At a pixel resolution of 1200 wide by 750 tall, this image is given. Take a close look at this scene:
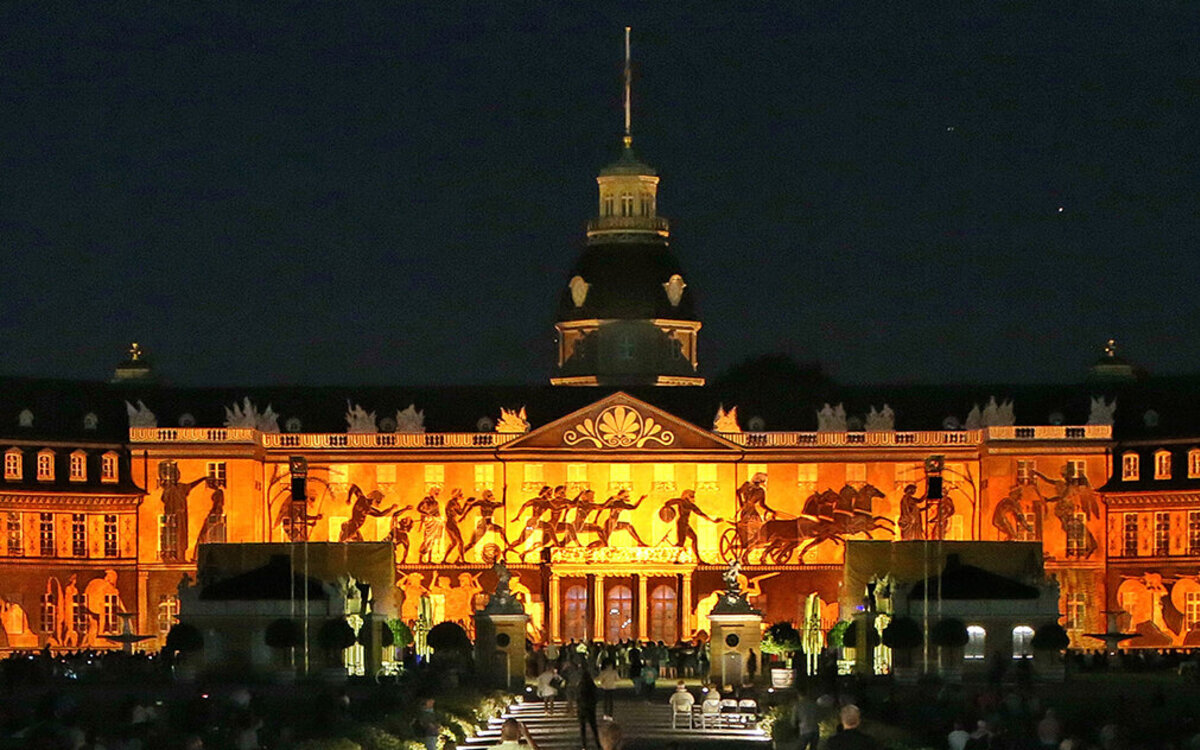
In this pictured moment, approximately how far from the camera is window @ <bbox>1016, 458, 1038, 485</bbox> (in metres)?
141

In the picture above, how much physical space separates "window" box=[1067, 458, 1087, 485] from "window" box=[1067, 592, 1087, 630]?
417cm

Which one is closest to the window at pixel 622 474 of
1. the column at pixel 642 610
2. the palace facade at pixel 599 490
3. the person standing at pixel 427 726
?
the palace facade at pixel 599 490

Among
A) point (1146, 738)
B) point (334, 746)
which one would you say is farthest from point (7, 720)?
point (1146, 738)

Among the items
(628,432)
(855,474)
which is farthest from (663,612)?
(855,474)

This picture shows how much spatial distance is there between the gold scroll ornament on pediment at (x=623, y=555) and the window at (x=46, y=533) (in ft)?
58.8

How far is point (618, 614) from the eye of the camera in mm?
142625

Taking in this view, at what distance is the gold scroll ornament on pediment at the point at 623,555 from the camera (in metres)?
142

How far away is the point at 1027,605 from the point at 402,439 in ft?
133

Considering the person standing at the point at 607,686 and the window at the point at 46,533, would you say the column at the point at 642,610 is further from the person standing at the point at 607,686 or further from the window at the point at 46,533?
the person standing at the point at 607,686

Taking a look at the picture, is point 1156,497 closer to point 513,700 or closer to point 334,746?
point 513,700

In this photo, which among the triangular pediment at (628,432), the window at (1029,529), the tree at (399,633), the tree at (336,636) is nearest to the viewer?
the tree at (336,636)

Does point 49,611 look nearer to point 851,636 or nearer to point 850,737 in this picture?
point 851,636

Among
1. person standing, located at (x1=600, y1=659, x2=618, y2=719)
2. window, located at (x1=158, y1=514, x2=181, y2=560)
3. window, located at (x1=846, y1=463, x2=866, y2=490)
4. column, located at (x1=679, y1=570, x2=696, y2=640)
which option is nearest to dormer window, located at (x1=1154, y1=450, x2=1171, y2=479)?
window, located at (x1=846, y1=463, x2=866, y2=490)

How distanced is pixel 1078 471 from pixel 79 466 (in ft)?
118
